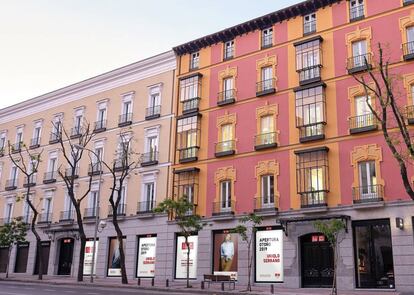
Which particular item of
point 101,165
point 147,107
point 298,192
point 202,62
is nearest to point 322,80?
point 298,192

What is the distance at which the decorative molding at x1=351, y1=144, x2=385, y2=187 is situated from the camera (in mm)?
25625

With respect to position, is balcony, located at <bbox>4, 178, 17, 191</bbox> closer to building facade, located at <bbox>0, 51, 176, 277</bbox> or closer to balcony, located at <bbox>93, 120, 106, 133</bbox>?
building facade, located at <bbox>0, 51, 176, 277</bbox>

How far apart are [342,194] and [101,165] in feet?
66.7

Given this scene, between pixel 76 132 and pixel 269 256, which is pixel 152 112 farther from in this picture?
pixel 269 256

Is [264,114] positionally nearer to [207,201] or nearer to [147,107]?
[207,201]

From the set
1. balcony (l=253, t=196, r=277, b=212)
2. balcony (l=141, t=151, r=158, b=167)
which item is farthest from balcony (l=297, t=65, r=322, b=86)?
balcony (l=141, t=151, r=158, b=167)

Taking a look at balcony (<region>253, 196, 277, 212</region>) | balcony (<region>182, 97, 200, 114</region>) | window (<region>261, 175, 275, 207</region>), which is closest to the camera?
balcony (<region>253, 196, 277, 212</region>)

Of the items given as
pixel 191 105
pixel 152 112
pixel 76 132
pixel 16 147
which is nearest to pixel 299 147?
pixel 191 105

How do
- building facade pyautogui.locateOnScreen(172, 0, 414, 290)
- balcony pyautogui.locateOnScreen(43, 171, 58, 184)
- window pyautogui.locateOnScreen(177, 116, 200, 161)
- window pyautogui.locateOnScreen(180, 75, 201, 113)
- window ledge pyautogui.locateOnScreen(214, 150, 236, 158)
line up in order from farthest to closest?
balcony pyautogui.locateOnScreen(43, 171, 58, 184) < window pyautogui.locateOnScreen(180, 75, 201, 113) < window pyautogui.locateOnScreen(177, 116, 200, 161) < window ledge pyautogui.locateOnScreen(214, 150, 236, 158) < building facade pyautogui.locateOnScreen(172, 0, 414, 290)

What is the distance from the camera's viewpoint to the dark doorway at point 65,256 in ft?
129

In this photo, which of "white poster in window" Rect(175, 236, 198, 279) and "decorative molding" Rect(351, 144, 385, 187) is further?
"white poster in window" Rect(175, 236, 198, 279)

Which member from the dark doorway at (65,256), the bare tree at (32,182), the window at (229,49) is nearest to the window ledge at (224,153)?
the window at (229,49)

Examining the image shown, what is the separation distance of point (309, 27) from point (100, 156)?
19604 millimetres

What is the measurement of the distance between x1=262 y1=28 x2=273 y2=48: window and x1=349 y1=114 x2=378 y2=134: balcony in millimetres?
8552
